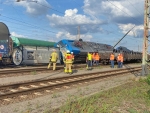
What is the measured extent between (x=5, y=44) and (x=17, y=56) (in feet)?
8.71

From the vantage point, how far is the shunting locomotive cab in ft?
67.5

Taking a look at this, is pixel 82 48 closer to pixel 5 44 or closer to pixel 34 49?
pixel 34 49

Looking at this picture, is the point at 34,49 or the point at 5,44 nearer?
the point at 5,44

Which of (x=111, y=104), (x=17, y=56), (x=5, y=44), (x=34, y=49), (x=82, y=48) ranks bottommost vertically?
(x=111, y=104)

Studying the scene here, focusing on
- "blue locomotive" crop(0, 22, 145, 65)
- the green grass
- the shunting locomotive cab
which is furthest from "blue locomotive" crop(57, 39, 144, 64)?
the green grass

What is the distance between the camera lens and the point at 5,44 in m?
20.8

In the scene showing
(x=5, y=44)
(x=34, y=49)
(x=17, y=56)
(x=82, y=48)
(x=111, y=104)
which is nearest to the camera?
(x=111, y=104)

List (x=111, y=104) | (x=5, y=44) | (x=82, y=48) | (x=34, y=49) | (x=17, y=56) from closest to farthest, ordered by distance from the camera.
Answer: (x=111, y=104), (x=5, y=44), (x=17, y=56), (x=34, y=49), (x=82, y=48)

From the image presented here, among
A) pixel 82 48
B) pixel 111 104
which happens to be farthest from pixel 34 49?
pixel 111 104

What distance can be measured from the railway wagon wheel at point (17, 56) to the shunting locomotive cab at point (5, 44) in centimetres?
163

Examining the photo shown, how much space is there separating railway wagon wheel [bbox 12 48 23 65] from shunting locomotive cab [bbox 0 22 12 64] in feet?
5.34

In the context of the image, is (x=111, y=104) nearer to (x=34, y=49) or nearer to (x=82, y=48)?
(x=34, y=49)

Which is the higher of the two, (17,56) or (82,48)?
(82,48)

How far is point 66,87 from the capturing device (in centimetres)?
1212
